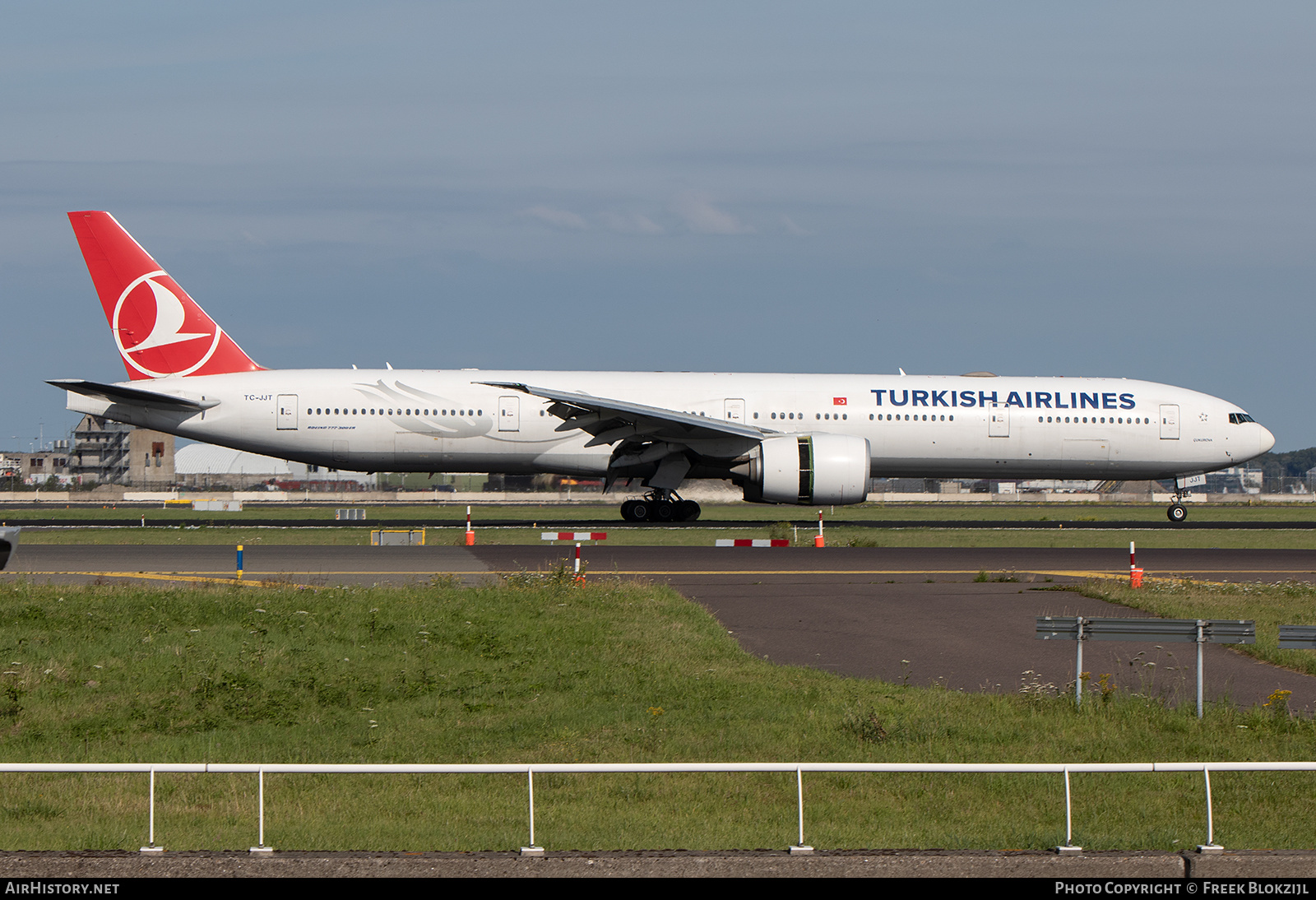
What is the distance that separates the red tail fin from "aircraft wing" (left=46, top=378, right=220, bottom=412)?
166 cm

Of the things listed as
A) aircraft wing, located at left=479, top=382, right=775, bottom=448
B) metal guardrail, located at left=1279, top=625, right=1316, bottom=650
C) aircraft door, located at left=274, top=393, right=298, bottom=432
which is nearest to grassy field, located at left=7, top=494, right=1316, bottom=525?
aircraft wing, located at left=479, top=382, right=775, bottom=448

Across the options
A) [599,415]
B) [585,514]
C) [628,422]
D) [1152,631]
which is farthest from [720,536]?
[1152,631]

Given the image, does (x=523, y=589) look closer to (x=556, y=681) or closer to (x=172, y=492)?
(x=556, y=681)

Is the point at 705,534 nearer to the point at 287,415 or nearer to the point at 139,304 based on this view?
the point at 287,415

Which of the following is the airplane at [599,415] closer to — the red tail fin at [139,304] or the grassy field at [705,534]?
the red tail fin at [139,304]

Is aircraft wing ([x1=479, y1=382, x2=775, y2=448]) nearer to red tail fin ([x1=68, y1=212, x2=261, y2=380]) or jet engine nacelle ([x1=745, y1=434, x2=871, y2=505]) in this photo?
jet engine nacelle ([x1=745, y1=434, x2=871, y2=505])

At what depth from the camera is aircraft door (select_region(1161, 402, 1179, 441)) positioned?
112ft

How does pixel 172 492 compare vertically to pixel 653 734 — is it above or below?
above

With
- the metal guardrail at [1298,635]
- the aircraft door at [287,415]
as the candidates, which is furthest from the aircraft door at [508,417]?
the metal guardrail at [1298,635]

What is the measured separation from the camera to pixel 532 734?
966 cm

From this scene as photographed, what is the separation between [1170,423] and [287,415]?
84.0 ft
